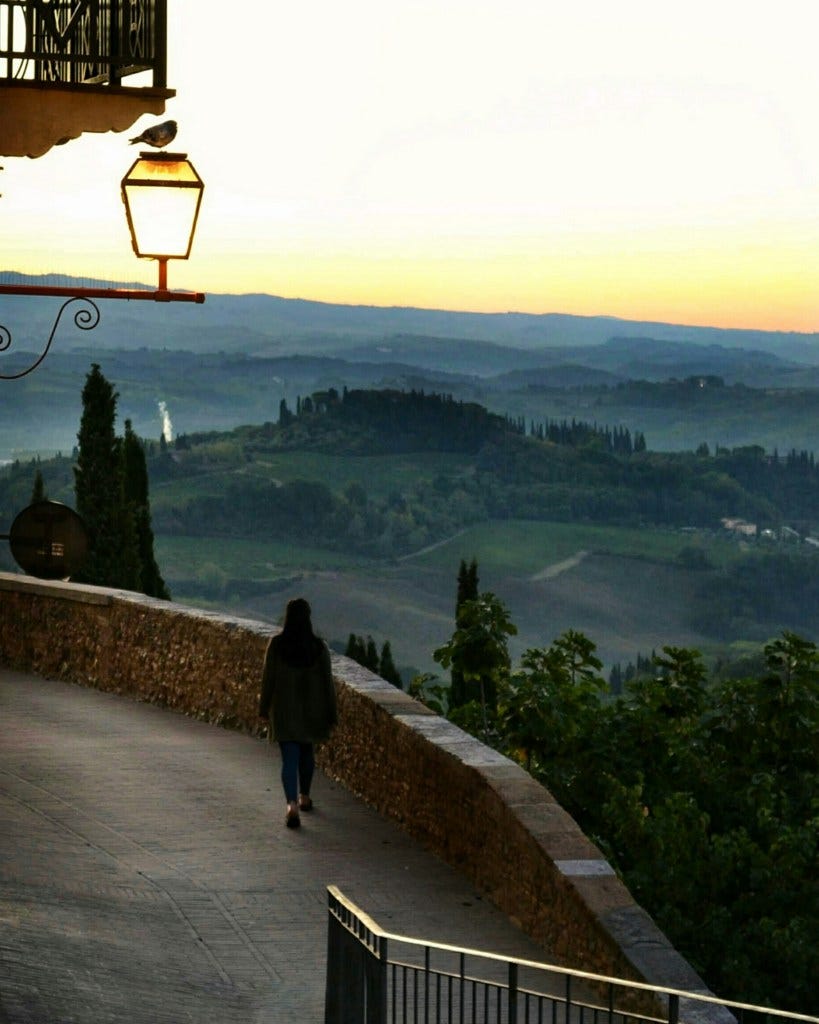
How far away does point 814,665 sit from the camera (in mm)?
20672

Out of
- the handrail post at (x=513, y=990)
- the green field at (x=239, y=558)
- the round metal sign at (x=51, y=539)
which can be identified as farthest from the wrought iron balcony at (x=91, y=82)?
the green field at (x=239, y=558)

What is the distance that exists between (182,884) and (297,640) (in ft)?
6.55

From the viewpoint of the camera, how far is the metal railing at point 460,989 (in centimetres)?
563

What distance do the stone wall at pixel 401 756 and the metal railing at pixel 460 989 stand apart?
32 centimetres

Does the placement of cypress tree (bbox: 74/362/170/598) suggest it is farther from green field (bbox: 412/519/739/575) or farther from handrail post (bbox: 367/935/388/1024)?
green field (bbox: 412/519/739/575)

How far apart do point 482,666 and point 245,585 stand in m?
156

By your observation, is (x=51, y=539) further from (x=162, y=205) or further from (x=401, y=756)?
(x=162, y=205)

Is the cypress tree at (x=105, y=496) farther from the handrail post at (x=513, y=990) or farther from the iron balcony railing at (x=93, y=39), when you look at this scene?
the handrail post at (x=513, y=990)

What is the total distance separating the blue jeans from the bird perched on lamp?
153 inches

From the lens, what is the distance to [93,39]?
949 centimetres

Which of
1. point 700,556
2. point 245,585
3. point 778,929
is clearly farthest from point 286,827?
point 700,556

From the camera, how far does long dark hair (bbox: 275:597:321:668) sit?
38.6ft

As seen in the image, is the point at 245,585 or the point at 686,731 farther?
the point at 245,585

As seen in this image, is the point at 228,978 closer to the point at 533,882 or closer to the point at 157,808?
the point at 533,882
